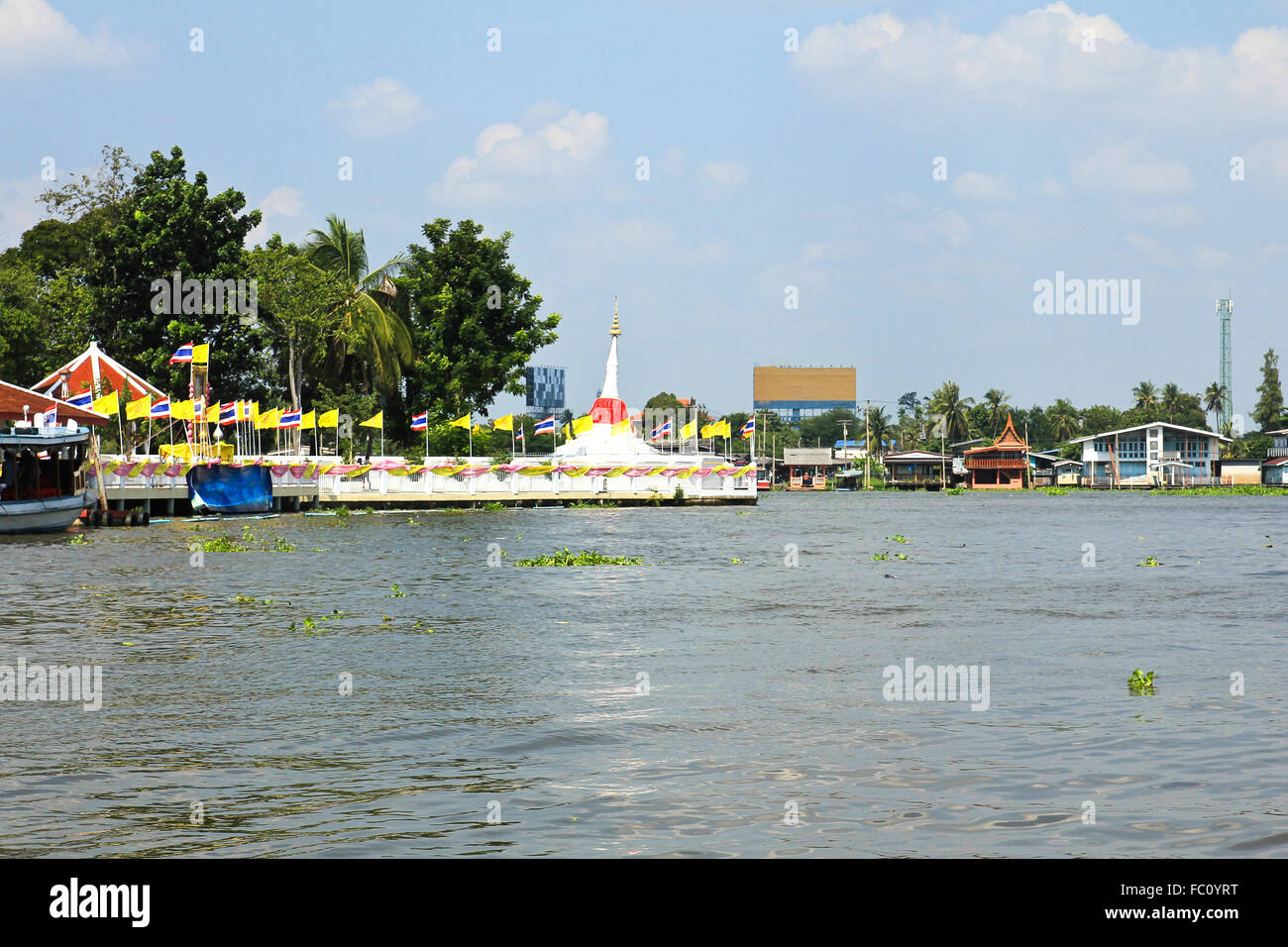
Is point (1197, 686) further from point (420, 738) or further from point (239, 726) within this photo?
point (239, 726)

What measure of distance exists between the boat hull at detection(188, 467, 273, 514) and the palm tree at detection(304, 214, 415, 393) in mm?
16700

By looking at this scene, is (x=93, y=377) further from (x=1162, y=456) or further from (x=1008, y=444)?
(x=1008, y=444)

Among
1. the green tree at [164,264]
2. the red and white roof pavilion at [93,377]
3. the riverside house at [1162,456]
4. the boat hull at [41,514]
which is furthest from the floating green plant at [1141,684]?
the riverside house at [1162,456]

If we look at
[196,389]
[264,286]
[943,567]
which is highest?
[264,286]

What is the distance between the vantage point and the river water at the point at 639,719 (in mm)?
7801

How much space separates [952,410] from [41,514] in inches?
5830

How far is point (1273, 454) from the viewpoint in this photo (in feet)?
454

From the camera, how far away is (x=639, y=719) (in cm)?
1145

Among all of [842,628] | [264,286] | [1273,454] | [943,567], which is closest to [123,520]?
[264,286]

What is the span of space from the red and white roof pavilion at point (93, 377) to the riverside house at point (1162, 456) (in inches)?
4226

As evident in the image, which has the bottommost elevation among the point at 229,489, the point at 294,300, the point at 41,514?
the point at 41,514

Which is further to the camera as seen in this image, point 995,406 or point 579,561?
point 995,406

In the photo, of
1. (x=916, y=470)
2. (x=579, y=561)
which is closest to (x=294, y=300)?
(x=579, y=561)
